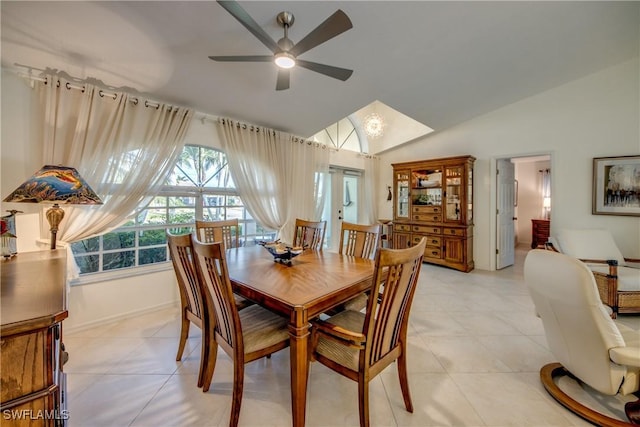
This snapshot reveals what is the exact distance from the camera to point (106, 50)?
A: 2.02 m

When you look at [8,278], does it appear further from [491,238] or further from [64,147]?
[491,238]

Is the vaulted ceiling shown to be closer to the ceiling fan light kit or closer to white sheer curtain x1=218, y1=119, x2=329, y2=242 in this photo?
white sheer curtain x1=218, y1=119, x2=329, y2=242

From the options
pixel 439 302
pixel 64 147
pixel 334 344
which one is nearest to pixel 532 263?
pixel 334 344

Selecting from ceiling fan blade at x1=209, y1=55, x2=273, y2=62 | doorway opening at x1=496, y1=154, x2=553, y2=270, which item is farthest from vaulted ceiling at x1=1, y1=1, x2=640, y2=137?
doorway opening at x1=496, y1=154, x2=553, y2=270

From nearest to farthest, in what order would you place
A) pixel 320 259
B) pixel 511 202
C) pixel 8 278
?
pixel 8 278
pixel 320 259
pixel 511 202

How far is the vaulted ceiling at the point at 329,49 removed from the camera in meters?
1.83

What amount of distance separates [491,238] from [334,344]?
4225 millimetres

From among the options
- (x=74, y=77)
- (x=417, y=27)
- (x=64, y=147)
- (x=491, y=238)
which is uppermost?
(x=417, y=27)

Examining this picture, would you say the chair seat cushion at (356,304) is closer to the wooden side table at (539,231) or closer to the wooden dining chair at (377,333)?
the wooden dining chair at (377,333)

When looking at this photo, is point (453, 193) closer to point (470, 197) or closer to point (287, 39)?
point (470, 197)

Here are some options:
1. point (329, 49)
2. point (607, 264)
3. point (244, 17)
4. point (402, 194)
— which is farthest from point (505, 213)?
point (244, 17)

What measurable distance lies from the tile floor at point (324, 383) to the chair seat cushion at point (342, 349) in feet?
1.33

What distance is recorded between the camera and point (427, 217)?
15.6 feet

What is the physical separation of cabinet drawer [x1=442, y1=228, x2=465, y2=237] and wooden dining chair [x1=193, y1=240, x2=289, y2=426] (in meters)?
3.73
